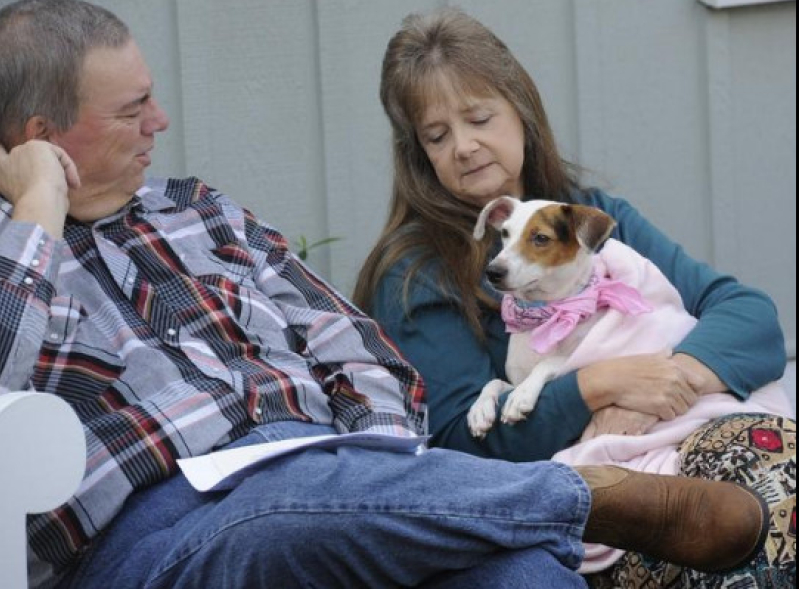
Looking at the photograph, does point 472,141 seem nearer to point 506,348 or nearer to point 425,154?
point 425,154

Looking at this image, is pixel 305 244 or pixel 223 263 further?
pixel 305 244

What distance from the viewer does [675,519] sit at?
2.82 meters

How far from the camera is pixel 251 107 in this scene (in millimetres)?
4312

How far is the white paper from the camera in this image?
8.81 feet

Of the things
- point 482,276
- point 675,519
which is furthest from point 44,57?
point 675,519

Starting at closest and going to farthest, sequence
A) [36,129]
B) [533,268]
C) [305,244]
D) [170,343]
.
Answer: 1. [170,343]
2. [36,129]
3. [533,268]
4. [305,244]

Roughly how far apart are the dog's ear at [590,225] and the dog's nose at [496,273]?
19 cm

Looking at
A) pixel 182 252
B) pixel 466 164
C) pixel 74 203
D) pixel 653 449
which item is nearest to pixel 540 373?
pixel 653 449

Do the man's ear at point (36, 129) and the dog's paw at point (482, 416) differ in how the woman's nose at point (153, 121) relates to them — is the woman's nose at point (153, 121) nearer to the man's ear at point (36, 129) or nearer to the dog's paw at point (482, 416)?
the man's ear at point (36, 129)

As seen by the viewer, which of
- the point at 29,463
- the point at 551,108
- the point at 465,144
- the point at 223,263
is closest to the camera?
the point at 29,463

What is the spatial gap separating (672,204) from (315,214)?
1.08m

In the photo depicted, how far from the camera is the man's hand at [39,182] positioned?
287 cm

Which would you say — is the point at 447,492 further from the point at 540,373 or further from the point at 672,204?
the point at 672,204

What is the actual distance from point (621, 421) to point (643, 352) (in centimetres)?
22
